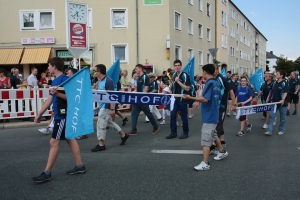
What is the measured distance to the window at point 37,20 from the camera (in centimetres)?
2248

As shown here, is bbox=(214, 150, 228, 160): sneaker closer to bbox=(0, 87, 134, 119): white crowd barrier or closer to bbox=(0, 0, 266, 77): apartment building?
bbox=(0, 87, 134, 119): white crowd barrier

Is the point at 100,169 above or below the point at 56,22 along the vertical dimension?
below

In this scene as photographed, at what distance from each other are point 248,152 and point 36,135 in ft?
18.6

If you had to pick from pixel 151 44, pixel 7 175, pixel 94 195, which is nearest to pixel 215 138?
pixel 94 195

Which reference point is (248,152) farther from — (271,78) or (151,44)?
(151,44)

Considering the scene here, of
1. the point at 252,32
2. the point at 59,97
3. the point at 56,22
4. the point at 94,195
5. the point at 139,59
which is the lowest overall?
the point at 94,195

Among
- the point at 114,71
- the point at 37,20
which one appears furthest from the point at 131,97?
the point at 37,20

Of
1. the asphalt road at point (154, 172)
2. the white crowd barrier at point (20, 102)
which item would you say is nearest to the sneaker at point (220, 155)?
the asphalt road at point (154, 172)

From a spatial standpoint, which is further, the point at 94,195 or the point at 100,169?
the point at 100,169

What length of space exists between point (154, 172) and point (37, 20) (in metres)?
20.8

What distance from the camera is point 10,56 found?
870 inches

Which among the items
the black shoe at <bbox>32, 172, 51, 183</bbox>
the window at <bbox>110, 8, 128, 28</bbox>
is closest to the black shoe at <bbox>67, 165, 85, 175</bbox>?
the black shoe at <bbox>32, 172, 51, 183</bbox>

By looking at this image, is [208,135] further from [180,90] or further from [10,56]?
[10,56]

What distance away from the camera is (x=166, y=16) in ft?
74.2
